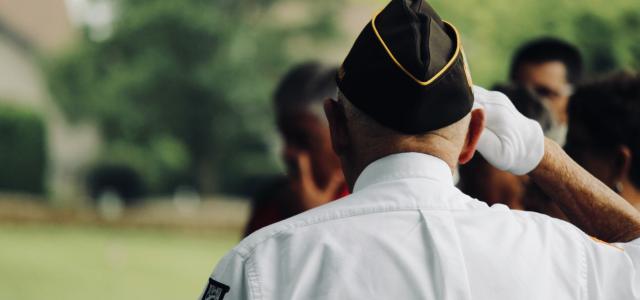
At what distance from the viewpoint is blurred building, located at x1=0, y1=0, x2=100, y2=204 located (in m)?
33.4

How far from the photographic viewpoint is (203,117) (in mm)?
32312

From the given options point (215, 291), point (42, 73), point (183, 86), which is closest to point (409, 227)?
point (215, 291)

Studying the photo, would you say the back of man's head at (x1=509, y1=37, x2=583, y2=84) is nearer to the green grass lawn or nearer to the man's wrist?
the man's wrist

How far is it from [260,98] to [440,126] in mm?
30273

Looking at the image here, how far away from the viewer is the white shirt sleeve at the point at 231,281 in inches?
61.9

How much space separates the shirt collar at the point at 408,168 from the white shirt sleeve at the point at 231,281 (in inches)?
11.1

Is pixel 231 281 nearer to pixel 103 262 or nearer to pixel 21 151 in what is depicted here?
pixel 103 262

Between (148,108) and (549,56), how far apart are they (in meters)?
28.1

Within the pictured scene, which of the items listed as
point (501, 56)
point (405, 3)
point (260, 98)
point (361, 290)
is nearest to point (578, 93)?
point (405, 3)

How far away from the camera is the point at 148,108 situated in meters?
32.2

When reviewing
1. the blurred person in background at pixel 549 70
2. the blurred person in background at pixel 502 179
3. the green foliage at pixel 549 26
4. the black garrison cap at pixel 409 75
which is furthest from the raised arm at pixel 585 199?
the green foliage at pixel 549 26

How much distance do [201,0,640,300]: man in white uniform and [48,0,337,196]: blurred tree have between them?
29447mm

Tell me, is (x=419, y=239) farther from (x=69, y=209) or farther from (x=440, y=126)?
(x=69, y=209)

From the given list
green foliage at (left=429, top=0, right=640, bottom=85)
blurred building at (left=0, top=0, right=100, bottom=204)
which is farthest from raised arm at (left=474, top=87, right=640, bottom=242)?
blurred building at (left=0, top=0, right=100, bottom=204)
